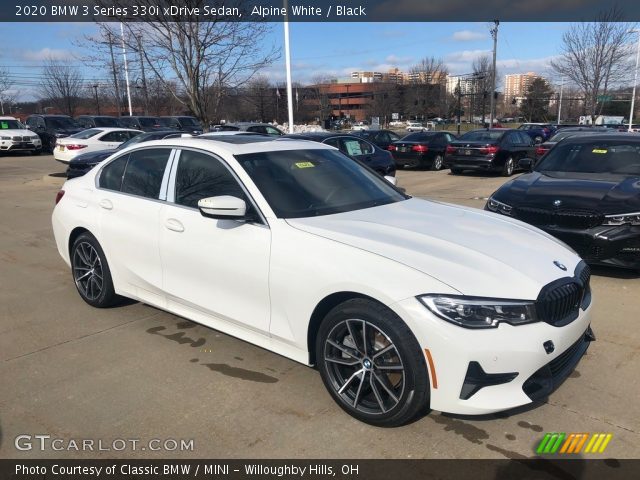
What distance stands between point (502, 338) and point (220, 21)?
13472 mm

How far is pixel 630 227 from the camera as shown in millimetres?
5348

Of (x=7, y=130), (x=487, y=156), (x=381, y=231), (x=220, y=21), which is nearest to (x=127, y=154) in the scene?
(x=381, y=231)

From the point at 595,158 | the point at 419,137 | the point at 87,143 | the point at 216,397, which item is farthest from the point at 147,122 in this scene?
the point at 216,397

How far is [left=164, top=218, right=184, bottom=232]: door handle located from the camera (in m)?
3.96

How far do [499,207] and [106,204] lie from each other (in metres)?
4.45

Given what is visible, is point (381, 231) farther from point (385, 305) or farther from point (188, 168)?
point (188, 168)

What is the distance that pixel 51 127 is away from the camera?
29562 mm

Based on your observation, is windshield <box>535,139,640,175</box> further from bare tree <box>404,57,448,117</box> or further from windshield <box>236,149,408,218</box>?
bare tree <box>404,57,448,117</box>

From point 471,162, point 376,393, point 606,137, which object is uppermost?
point 606,137

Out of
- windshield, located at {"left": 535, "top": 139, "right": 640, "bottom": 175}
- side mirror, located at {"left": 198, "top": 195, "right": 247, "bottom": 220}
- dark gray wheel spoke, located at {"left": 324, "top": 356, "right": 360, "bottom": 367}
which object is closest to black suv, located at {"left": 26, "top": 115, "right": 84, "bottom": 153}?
windshield, located at {"left": 535, "top": 139, "right": 640, "bottom": 175}

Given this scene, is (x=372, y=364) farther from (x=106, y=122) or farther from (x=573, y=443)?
(x=106, y=122)

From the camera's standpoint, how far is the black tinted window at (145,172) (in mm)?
4348

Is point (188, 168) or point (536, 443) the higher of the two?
point (188, 168)

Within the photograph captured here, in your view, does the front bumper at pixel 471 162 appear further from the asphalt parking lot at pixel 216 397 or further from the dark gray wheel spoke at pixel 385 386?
the dark gray wheel spoke at pixel 385 386
